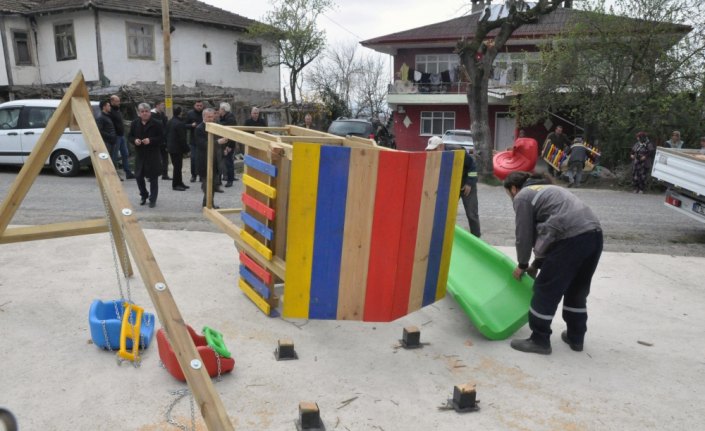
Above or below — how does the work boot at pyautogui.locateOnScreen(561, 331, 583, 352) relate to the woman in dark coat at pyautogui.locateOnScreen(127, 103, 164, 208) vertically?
below

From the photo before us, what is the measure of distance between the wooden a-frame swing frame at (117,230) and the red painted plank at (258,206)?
1112 mm

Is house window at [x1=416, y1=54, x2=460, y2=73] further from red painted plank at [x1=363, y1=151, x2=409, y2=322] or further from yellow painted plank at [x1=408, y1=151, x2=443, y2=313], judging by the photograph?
red painted plank at [x1=363, y1=151, x2=409, y2=322]

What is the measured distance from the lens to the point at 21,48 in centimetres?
2398

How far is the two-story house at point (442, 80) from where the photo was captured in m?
27.2

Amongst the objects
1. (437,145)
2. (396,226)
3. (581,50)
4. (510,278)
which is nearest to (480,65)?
(581,50)

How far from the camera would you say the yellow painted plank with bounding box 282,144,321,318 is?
3.68 metres

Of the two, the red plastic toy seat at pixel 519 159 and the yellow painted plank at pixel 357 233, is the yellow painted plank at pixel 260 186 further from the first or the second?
the red plastic toy seat at pixel 519 159

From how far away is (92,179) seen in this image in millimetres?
12812

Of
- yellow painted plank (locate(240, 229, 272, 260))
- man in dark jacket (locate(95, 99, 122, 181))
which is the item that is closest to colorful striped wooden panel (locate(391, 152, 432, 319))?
yellow painted plank (locate(240, 229, 272, 260))

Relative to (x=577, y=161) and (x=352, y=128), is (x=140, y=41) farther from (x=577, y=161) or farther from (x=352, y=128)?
(x=577, y=161)

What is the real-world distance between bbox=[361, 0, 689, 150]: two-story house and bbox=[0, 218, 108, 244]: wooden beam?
2282cm

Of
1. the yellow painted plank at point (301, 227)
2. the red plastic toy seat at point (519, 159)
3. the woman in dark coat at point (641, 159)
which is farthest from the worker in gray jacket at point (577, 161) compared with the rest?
the yellow painted plank at point (301, 227)

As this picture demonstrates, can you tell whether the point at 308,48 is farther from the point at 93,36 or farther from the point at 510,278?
the point at 510,278

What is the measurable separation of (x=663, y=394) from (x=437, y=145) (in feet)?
11.7
